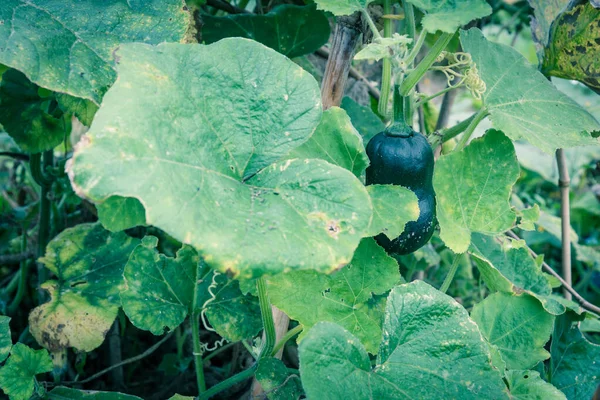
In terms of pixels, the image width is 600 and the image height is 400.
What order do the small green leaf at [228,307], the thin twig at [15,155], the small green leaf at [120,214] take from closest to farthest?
the small green leaf at [120,214], the small green leaf at [228,307], the thin twig at [15,155]

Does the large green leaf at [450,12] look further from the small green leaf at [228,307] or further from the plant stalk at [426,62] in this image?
the small green leaf at [228,307]

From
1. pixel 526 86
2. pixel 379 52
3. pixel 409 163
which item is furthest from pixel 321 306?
pixel 526 86

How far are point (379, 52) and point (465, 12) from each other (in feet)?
0.44

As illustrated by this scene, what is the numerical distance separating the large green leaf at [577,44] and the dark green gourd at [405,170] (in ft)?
1.50

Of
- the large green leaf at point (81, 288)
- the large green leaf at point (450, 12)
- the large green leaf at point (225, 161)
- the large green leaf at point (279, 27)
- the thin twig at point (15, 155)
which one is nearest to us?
the large green leaf at point (225, 161)

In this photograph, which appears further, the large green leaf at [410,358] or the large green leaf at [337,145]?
the large green leaf at [337,145]

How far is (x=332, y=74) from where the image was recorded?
3.05 feet

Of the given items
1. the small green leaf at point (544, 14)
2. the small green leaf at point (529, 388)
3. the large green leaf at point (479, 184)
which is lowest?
the small green leaf at point (529, 388)

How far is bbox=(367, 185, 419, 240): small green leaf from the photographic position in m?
0.77

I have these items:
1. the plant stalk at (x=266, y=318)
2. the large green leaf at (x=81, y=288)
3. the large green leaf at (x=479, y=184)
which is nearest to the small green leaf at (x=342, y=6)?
the large green leaf at (x=479, y=184)

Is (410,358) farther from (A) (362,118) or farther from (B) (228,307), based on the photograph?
(A) (362,118)

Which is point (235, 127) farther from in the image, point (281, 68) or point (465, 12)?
point (465, 12)

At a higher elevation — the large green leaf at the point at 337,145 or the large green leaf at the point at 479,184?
the large green leaf at the point at 337,145

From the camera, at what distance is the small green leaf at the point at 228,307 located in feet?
3.01
